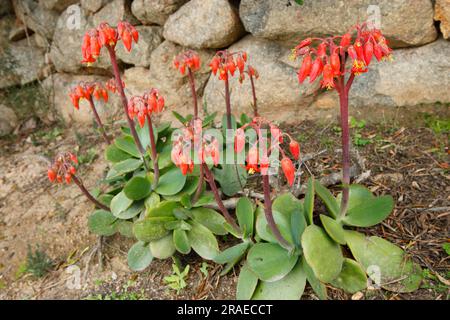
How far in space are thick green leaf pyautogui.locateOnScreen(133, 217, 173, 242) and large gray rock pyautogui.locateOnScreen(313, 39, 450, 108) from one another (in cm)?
213

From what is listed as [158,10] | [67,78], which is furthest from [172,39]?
[67,78]

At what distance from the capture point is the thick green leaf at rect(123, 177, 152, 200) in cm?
266

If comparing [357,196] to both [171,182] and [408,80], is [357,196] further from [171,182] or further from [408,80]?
[408,80]

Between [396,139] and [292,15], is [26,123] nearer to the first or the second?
[292,15]

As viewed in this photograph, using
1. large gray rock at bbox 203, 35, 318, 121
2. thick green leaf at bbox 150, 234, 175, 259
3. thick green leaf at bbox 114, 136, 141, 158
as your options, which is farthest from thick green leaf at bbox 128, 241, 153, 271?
large gray rock at bbox 203, 35, 318, 121

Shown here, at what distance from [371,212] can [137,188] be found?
1.48 meters

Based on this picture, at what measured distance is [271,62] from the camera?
3859 millimetres

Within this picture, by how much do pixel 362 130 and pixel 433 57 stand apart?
817 mm

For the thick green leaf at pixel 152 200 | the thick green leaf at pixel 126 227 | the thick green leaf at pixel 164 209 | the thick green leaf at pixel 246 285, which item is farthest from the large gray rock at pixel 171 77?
the thick green leaf at pixel 246 285

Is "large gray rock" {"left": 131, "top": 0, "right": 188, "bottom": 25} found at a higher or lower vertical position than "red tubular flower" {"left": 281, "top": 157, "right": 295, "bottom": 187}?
higher

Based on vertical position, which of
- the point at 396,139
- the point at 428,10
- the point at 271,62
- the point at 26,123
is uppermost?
the point at 428,10

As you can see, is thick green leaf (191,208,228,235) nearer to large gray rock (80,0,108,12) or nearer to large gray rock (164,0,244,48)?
large gray rock (164,0,244,48)
